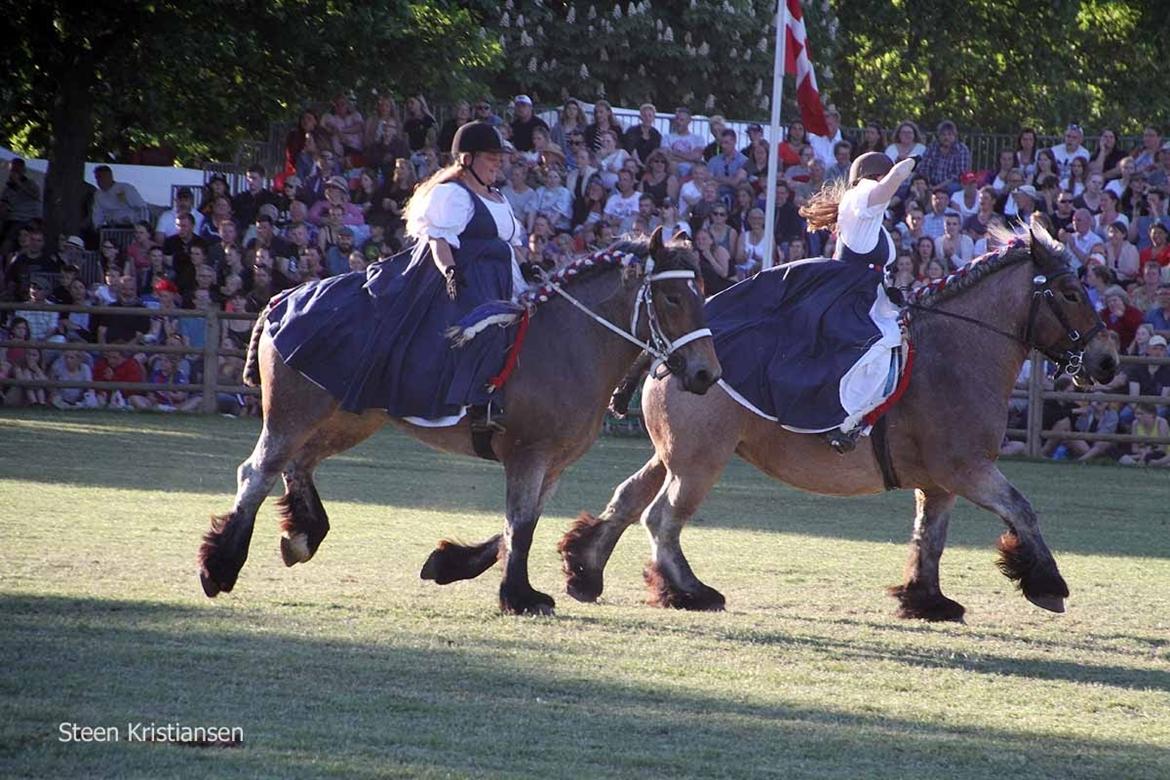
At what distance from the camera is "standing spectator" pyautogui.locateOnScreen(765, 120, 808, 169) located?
2222 cm

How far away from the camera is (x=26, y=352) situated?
69.9 ft

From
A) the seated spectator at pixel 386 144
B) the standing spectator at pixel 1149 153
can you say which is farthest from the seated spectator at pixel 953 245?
the seated spectator at pixel 386 144

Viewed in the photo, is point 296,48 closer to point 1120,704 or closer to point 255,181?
point 255,181

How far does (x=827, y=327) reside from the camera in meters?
10.1

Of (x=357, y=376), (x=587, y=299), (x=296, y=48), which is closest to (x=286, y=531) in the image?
(x=357, y=376)

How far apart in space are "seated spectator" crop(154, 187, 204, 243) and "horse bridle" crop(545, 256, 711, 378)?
45.7 ft

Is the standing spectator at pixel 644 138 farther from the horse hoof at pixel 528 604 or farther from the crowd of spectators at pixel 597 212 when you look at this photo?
the horse hoof at pixel 528 604

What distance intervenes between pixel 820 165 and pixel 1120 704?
1484 cm

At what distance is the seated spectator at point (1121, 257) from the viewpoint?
20172 mm

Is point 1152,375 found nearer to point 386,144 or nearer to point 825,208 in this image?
point 386,144

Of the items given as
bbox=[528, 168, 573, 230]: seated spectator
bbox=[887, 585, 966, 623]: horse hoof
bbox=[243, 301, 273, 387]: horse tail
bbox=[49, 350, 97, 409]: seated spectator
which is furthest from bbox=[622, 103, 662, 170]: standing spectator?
bbox=[887, 585, 966, 623]: horse hoof

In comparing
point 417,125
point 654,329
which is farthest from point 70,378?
Result: point 654,329

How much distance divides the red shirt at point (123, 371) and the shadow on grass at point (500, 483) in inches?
48.0

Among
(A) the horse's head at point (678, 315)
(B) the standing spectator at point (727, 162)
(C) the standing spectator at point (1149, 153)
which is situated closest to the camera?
(A) the horse's head at point (678, 315)
